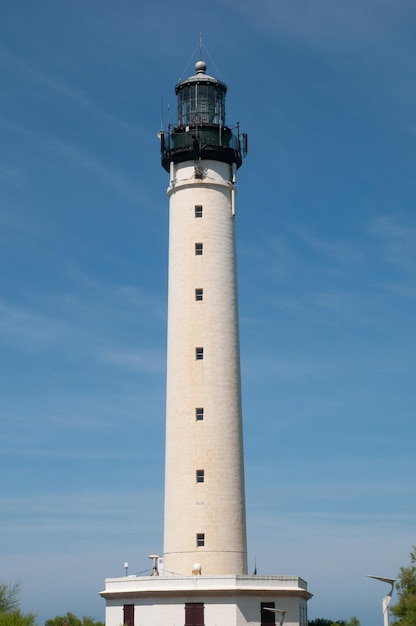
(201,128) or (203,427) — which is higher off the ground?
(201,128)

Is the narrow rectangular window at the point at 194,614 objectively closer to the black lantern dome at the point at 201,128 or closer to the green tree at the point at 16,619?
the green tree at the point at 16,619

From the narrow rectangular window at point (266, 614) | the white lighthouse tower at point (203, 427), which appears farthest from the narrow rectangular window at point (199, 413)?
the narrow rectangular window at point (266, 614)

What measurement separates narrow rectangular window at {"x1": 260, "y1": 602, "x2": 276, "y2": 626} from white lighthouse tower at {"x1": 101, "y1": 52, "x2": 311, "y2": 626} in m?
0.06

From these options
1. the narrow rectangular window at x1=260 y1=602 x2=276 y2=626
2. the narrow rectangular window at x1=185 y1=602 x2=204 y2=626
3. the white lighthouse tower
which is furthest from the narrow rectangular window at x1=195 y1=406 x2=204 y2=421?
the narrow rectangular window at x1=260 y1=602 x2=276 y2=626

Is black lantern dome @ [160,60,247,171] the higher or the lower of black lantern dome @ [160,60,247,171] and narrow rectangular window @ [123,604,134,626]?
the higher

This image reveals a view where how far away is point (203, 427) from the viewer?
60594mm

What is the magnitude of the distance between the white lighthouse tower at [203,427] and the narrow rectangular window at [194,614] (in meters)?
0.05

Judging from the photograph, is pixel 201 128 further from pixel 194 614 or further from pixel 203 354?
pixel 194 614

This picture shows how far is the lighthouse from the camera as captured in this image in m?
59.5

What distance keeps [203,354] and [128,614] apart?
50.0ft

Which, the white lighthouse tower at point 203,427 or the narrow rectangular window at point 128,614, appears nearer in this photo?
the white lighthouse tower at point 203,427

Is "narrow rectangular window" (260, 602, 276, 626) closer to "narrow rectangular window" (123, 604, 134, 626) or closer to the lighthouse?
the lighthouse

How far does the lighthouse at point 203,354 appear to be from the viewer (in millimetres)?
59469

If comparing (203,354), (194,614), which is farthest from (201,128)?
(194,614)
